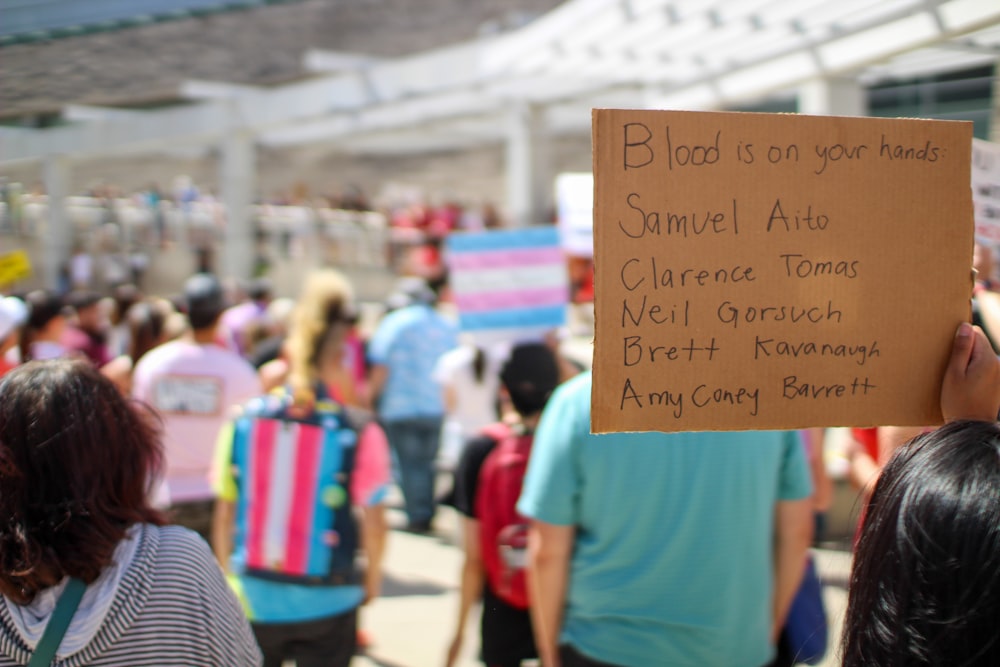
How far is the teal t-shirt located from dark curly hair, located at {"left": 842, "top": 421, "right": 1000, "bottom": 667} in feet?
3.92

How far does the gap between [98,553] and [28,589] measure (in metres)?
0.14

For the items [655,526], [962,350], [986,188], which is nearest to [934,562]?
[962,350]

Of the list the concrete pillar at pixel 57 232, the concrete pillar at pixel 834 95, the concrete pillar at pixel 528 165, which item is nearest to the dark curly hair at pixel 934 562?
the concrete pillar at pixel 834 95

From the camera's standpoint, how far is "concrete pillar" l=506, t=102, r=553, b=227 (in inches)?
583

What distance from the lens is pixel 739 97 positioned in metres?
A: 9.25

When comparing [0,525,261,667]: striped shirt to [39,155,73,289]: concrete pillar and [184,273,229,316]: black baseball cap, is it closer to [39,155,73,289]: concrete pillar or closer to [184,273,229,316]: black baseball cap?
[184,273,229,316]: black baseball cap

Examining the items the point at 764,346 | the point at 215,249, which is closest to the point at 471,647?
the point at 764,346

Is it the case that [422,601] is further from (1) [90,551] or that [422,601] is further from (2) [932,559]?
(2) [932,559]

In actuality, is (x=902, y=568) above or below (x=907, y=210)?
below

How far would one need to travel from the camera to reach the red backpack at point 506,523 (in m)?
3.20

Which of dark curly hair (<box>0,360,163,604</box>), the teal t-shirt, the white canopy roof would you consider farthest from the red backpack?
the white canopy roof

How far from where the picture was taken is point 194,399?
4.54 metres

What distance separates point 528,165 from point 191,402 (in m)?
11.2

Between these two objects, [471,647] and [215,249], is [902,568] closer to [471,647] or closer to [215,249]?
[471,647]
